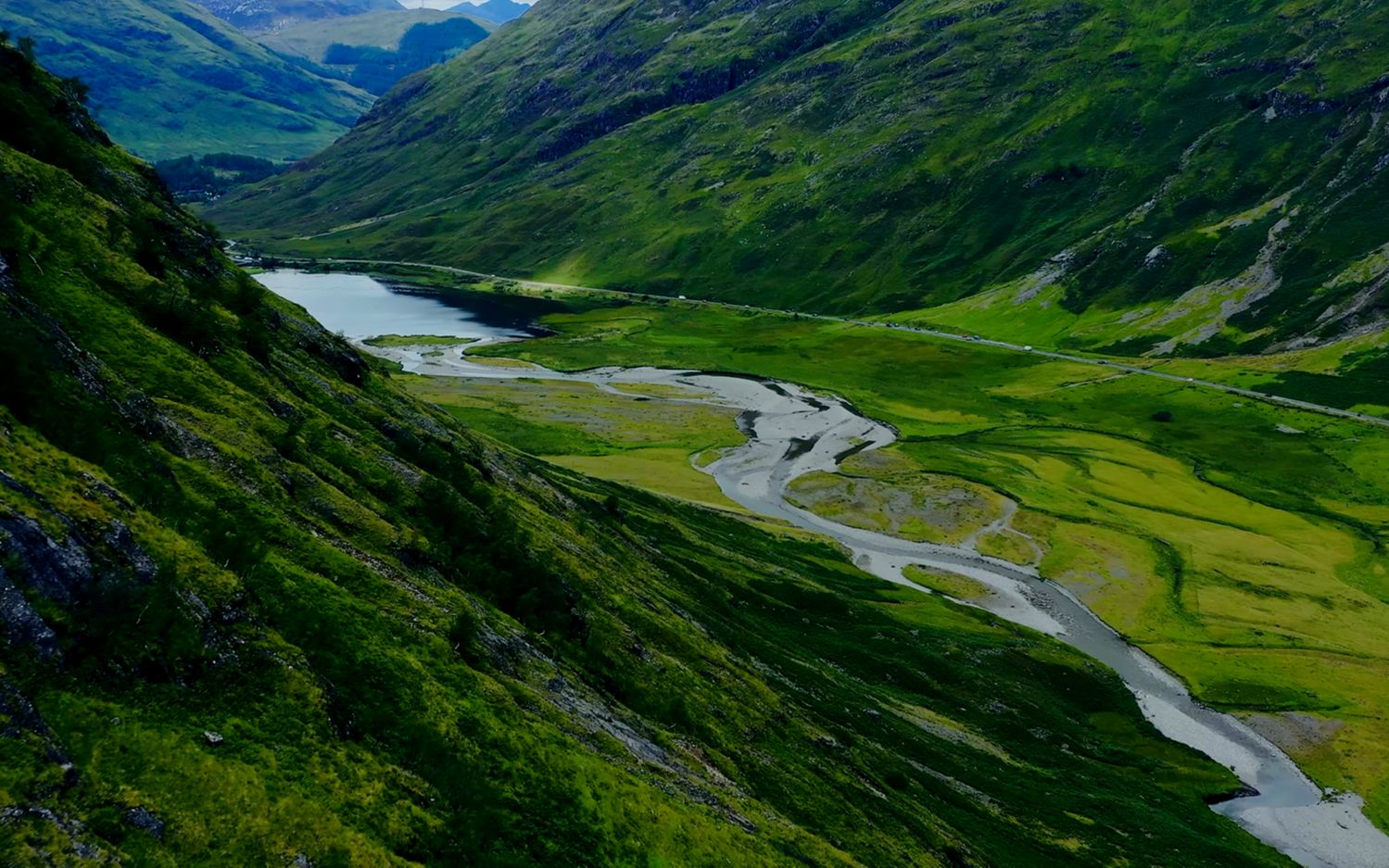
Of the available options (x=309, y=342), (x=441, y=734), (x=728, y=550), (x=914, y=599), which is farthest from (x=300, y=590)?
(x=914, y=599)

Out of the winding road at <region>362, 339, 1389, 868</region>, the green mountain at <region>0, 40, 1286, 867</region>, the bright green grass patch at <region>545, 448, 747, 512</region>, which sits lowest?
the winding road at <region>362, 339, 1389, 868</region>

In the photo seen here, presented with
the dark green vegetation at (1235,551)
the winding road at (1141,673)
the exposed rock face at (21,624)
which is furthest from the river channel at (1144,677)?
the exposed rock face at (21,624)

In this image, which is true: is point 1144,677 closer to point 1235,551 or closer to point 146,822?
point 1235,551

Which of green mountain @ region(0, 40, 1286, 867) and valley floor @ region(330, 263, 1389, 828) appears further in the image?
valley floor @ region(330, 263, 1389, 828)

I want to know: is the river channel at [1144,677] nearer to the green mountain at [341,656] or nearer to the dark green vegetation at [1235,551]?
the dark green vegetation at [1235,551]

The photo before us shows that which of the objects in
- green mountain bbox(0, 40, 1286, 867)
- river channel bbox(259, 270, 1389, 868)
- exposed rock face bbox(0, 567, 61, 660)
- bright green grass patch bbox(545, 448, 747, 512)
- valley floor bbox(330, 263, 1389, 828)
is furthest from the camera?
bright green grass patch bbox(545, 448, 747, 512)

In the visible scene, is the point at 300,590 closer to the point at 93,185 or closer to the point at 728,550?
the point at 93,185

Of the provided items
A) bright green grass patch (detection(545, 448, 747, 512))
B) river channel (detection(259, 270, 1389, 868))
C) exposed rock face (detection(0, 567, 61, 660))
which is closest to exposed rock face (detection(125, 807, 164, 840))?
exposed rock face (detection(0, 567, 61, 660))

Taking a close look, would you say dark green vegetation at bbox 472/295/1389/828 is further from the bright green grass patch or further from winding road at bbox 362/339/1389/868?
the bright green grass patch
